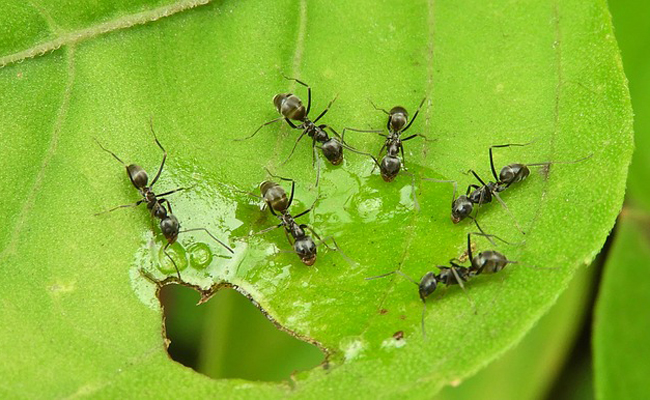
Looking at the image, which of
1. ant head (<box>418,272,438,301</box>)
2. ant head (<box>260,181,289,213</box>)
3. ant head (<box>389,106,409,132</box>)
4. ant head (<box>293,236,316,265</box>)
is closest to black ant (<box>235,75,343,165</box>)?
ant head (<box>260,181,289,213</box>)

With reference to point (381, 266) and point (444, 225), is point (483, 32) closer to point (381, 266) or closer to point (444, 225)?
point (444, 225)

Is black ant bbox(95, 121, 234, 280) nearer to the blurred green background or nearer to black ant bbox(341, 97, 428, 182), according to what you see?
black ant bbox(341, 97, 428, 182)

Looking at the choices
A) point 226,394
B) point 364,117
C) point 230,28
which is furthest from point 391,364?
point 230,28

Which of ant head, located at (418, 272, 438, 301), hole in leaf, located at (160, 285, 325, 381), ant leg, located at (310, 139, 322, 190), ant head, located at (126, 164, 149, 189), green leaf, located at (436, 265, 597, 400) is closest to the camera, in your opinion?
ant head, located at (418, 272, 438, 301)

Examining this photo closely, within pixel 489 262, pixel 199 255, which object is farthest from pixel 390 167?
pixel 199 255

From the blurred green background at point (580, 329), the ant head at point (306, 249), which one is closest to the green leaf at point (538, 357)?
the blurred green background at point (580, 329)

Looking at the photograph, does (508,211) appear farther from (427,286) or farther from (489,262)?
(427,286)
